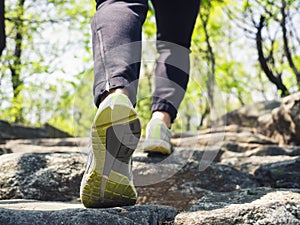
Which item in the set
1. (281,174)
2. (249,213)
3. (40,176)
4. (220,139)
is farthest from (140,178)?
(220,139)

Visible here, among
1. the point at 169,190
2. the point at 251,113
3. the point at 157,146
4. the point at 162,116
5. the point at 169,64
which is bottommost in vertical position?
the point at 169,190

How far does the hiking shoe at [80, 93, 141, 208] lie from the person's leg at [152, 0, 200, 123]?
85cm

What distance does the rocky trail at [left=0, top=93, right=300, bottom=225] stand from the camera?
1262 mm

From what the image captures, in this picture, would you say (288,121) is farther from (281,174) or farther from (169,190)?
(169,190)

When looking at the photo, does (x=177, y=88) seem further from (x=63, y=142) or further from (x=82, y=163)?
(x=63, y=142)

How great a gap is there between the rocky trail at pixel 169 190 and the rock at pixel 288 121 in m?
0.90

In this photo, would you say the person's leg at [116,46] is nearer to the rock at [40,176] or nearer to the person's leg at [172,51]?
the person's leg at [172,51]

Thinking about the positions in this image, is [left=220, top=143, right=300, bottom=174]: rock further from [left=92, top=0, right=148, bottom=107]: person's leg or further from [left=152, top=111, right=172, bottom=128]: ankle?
[left=92, top=0, right=148, bottom=107]: person's leg

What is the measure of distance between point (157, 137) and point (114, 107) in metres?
1.01

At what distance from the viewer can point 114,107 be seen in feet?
3.85

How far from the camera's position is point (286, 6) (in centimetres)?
795

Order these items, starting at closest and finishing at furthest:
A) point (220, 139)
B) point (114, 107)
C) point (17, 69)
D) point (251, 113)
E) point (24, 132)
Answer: point (114, 107) → point (220, 139) → point (24, 132) → point (251, 113) → point (17, 69)

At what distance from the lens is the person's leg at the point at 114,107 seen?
1207 mm

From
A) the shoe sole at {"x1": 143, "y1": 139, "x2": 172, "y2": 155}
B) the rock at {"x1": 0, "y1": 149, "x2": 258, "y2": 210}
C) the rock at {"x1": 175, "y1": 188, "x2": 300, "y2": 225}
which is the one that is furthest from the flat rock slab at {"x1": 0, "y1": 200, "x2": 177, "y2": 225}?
the shoe sole at {"x1": 143, "y1": 139, "x2": 172, "y2": 155}
